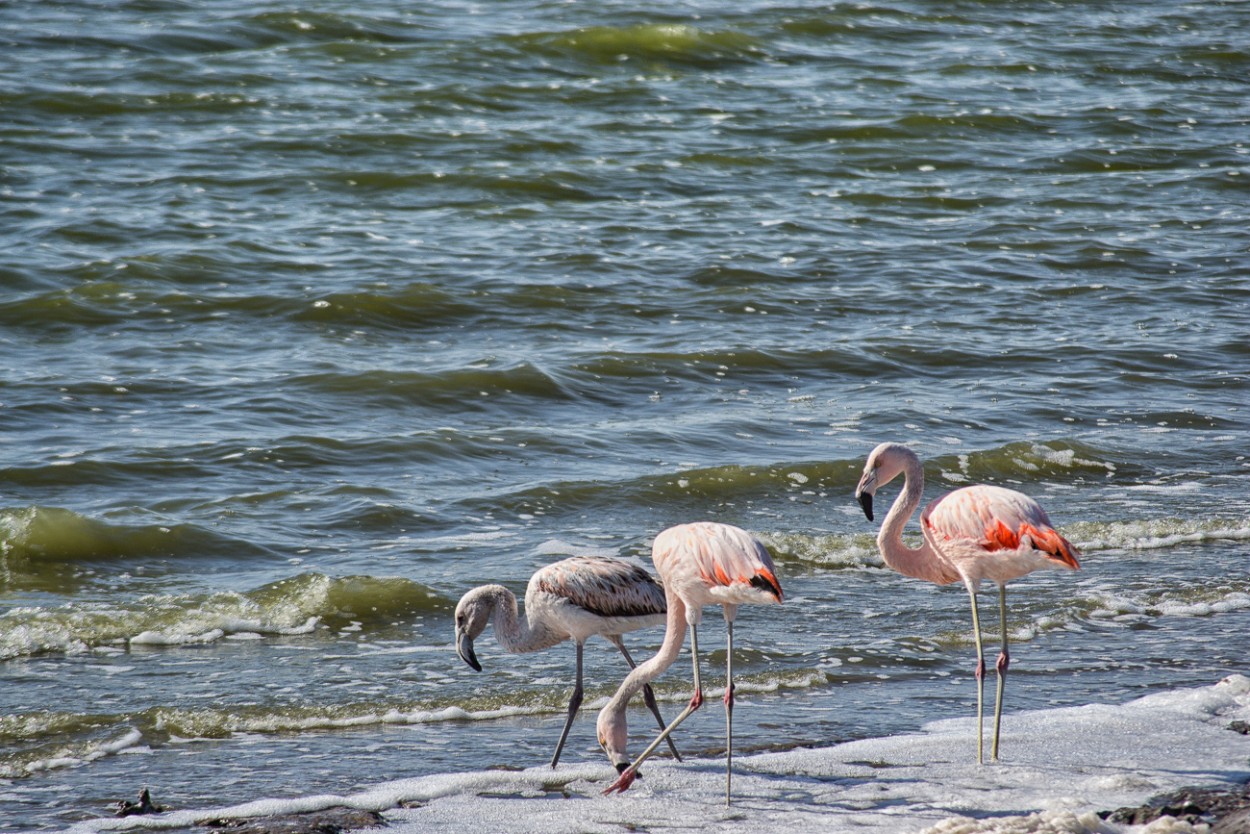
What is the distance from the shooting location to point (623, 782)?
18.9 ft

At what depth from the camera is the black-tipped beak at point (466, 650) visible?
21.4ft

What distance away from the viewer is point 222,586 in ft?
27.9

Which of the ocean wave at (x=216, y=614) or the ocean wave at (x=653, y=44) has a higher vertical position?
the ocean wave at (x=653, y=44)

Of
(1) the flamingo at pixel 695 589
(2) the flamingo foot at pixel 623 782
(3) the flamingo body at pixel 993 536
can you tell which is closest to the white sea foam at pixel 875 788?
(2) the flamingo foot at pixel 623 782

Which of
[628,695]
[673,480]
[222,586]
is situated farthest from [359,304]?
[628,695]

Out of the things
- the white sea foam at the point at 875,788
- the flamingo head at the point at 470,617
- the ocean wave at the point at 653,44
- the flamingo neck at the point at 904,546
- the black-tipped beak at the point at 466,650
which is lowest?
the white sea foam at the point at 875,788

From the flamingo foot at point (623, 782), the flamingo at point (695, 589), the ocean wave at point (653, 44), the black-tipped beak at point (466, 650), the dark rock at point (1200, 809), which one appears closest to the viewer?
the dark rock at point (1200, 809)

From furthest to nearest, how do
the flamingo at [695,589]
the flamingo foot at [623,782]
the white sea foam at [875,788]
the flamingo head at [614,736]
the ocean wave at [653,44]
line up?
the ocean wave at [653,44] < the flamingo head at [614,736] < the flamingo foot at [623,782] < the flamingo at [695,589] < the white sea foam at [875,788]

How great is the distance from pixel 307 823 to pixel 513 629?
1.54 m

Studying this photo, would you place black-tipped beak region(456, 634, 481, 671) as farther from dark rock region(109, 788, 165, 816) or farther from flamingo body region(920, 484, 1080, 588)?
flamingo body region(920, 484, 1080, 588)

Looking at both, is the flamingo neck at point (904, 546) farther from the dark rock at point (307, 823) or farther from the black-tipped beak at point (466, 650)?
the dark rock at point (307, 823)

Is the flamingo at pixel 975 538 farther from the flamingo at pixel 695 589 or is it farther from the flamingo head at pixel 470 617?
the flamingo head at pixel 470 617

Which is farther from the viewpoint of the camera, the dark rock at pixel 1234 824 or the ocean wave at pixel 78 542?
the ocean wave at pixel 78 542

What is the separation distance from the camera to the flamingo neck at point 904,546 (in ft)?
20.9
